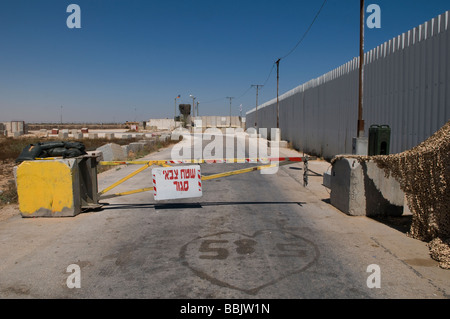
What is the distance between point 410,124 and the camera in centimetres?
1055

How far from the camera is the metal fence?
9.20 m

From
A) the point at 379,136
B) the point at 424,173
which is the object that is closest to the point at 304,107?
the point at 379,136

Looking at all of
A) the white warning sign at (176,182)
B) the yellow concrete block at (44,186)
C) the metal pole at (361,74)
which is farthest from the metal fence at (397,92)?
the yellow concrete block at (44,186)

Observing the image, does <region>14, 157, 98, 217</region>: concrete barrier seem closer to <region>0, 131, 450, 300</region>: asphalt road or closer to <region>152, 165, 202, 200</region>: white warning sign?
<region>0, 131, 450, 300</region>: asphalt road

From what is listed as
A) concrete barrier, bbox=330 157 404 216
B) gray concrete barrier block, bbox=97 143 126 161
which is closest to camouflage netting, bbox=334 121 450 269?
concrete barrier, bbox=330 157 404 216

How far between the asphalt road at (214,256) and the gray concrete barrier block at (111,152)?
365 inches

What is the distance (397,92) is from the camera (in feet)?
37.8

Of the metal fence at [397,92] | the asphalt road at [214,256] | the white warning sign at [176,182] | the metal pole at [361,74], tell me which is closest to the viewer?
the asphalt road at [214,256]

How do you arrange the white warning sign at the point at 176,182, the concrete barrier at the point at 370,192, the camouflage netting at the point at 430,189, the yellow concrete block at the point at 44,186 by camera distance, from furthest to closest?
the white warning sign at the point at 176,182 → the concrete barrier at the point at 370,192 → the yellow concrete block at the point at 44,186 → the camouflage netting at the point at 430,189

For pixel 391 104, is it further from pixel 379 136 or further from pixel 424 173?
pixel 424 173

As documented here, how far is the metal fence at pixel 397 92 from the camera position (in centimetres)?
920

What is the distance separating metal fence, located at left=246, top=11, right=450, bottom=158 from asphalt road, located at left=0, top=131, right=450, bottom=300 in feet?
14.4

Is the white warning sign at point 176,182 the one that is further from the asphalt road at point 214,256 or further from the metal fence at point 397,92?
the metal fence at point 397,92
